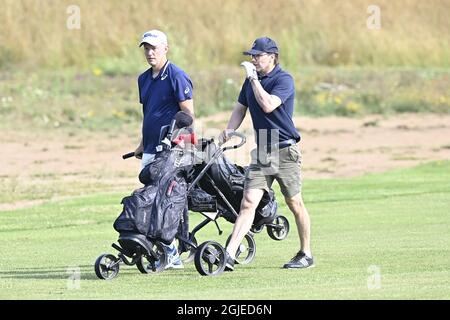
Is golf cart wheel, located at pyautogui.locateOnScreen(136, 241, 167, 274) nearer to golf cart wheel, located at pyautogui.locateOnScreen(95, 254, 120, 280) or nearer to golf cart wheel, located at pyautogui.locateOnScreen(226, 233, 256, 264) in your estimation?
golf cart wheel, located at pyautogui.locateOnScreen(95, 254, 120, 280)

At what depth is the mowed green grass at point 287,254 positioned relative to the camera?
9820mm

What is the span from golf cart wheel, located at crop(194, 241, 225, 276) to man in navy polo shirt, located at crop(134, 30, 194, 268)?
619mm

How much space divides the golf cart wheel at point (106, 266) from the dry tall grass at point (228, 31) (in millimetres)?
19289

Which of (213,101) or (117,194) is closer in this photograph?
(117,194)

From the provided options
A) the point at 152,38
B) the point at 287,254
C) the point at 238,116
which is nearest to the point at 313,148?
the point at 287,254

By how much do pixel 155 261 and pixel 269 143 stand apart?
4.28 ft

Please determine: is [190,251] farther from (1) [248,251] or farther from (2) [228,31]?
(2) [228,31]

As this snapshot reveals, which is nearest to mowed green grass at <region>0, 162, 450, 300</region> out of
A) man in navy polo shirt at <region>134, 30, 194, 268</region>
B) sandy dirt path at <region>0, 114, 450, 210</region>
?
man in navy polo shirt at <region>134, 30, 194, 268</region>

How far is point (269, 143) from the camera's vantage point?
11.0 m

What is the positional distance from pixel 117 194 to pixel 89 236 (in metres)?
5.11

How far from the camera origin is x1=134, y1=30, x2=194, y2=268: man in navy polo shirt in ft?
36.8

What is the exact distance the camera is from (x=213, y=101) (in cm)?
2842
